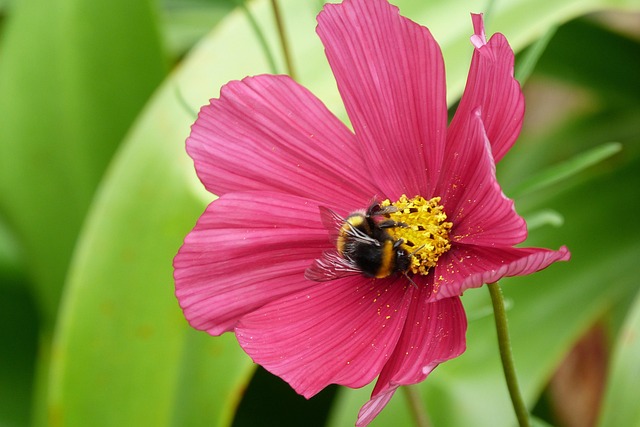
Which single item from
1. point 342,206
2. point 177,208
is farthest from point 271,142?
point 177,208

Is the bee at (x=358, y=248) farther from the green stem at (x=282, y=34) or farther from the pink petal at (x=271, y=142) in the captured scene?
the green stem at (x=282, y=34)

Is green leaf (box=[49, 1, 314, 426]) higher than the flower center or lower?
lower

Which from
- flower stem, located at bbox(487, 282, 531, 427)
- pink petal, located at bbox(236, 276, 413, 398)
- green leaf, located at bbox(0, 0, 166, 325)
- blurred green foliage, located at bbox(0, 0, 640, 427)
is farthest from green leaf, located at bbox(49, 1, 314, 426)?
flower stem, located at bbox(487, 282, 531, 427)

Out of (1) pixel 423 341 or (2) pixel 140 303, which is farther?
(2) pixel 140 303

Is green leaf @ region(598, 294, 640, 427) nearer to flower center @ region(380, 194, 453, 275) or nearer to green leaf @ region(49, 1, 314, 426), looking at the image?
flower center @ region(380, 194, 453, 275)

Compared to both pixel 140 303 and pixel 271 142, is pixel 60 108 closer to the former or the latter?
pixel 140 303

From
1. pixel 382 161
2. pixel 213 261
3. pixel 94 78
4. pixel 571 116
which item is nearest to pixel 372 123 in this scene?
pixel 382 161

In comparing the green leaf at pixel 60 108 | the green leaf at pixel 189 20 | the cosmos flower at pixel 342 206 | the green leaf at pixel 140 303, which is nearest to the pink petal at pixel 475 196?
the cosmos flower at pixel 342 206
